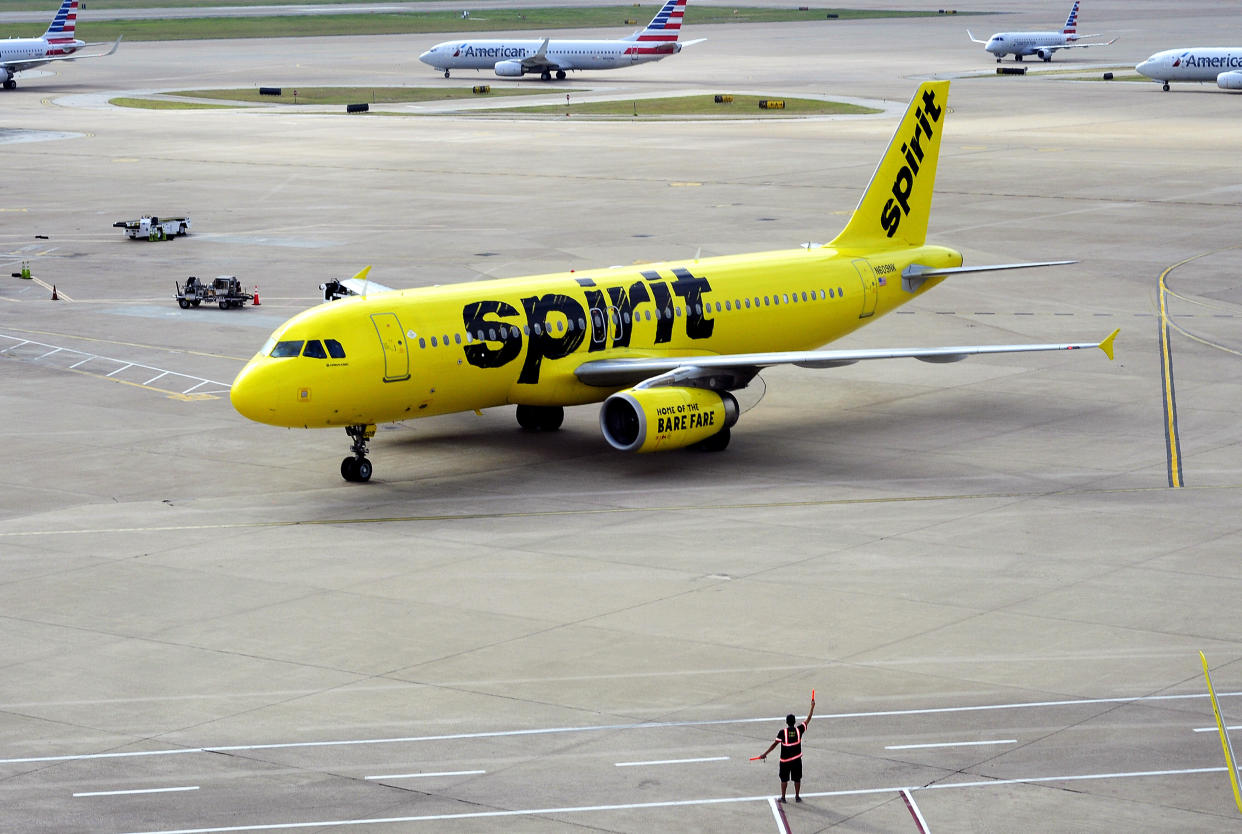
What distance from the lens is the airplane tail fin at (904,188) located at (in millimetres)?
50312

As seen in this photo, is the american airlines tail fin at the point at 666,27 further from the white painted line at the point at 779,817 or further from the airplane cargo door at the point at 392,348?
the white painted line at the point at 779,817

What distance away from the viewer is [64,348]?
5684cm

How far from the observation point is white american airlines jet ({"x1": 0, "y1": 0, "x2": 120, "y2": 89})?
17012 cm

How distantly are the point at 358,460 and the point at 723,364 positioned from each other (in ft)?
29.9

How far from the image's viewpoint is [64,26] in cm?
17788

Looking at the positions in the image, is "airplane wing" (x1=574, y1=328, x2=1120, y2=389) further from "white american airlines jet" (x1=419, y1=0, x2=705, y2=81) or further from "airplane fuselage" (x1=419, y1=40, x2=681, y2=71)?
"airplane fuselage" (x1=419, y1=40, x2=681, y2=71)

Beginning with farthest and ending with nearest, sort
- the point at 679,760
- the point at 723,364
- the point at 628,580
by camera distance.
Answer: 1. the point at 723,364
2. the point at 628,580
3. the point at 679,760

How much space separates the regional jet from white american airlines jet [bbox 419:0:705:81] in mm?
48715

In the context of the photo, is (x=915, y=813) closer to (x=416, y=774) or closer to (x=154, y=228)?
(x=416, y=774)

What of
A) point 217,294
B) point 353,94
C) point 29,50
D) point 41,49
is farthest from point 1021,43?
point 217,294

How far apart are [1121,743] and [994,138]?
316ft

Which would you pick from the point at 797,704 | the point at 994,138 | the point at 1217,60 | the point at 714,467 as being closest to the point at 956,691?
the point at 797,704

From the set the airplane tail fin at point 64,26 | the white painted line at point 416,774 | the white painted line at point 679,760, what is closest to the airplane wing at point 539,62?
the airplane tail fin at point 64,26

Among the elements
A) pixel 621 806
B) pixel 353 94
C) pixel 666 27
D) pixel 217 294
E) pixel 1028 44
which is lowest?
pixel 621 806
